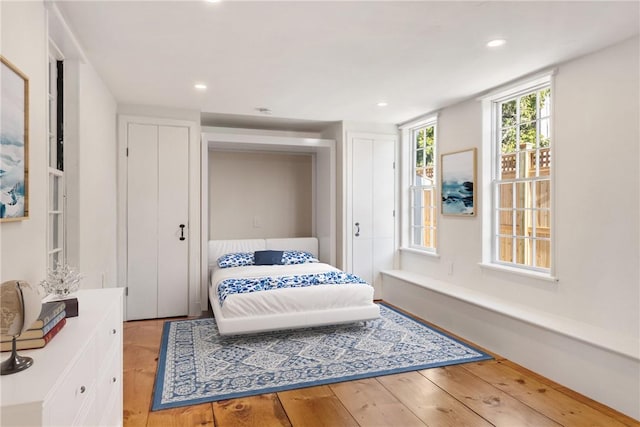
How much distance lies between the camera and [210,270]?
15.9ft

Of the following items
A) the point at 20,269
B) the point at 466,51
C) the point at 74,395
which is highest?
the point at 466,51

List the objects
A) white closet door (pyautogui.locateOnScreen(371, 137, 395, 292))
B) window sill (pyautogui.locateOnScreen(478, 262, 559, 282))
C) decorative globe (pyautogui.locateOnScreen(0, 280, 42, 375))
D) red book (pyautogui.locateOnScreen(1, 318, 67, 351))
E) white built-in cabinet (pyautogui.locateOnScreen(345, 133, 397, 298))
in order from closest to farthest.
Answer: decorative globe (pyautogui.locateOnScreen(0, 280, 42, 375)) < red book (pyautogui.locateOnScreen(1, 318, 67, 351)) < window sill (pyautogui.locateOnScreen(478, 262, 559, 282)) < white built-in cabinet (pyautogui.locateOnScreen(345, 133, 397, 298)) < white closet door (pyautogui.locateOnScreen(371, 137, 395, 292))

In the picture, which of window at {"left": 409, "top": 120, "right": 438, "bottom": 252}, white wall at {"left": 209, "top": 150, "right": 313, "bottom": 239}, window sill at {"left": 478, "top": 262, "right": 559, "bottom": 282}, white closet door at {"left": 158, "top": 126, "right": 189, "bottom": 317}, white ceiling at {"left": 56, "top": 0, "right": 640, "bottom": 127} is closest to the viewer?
white ceiling at {"left": 56, "top": 0, "right": 640, "bottom": 127}

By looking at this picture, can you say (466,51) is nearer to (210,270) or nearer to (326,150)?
(326,150)

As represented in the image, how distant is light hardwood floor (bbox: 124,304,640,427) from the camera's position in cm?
227

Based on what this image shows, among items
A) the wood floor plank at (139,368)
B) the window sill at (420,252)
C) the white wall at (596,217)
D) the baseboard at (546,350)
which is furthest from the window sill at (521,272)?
the wood floor plank at (139,368)

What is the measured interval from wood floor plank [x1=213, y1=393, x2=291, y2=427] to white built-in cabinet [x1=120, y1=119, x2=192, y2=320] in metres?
2.22

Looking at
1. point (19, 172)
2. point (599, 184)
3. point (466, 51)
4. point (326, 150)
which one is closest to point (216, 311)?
point (19, 172)

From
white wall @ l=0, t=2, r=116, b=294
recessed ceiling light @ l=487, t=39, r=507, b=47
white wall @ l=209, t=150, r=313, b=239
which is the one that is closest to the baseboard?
recessed ceiling light @ l=487, t=39, r=507, b=47

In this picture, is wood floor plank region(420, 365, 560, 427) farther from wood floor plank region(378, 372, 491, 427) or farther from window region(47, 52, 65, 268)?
window region(47, 52, 65, 268)

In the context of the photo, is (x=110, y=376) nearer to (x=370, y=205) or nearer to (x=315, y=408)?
(x=315, y=408)

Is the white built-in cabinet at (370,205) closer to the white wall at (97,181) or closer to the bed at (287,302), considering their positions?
the bed at (287,302)

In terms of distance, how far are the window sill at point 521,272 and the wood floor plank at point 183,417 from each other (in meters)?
2.73

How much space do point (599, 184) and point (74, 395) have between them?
3295 mm
